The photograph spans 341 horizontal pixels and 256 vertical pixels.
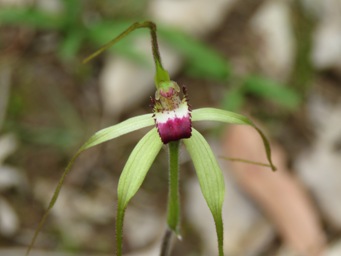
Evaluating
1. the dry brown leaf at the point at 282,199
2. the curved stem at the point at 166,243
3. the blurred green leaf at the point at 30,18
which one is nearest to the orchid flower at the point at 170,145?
the curved stem at the point at 166,243

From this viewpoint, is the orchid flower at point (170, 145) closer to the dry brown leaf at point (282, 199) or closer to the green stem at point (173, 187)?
the green stem at point (173, 187)

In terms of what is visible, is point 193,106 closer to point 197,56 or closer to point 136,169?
point 197,56

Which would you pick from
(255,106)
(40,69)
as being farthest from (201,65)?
(40,69)

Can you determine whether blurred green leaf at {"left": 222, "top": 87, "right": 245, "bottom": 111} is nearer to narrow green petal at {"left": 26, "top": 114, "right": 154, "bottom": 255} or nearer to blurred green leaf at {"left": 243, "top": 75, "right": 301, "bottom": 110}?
blurred green leaf at {"left": 243, "top": 75, "right": 301, "bottom": 110}

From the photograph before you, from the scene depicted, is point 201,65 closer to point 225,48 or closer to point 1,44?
point 225,48

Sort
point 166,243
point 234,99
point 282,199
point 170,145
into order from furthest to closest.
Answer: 1. point 234,99
2. point 282,199
3. point 166,243
4. point 170,145

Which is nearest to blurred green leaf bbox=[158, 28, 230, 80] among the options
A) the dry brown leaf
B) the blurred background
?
the blurred background

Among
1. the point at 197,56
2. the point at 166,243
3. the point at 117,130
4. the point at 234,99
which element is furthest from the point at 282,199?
the point at 117,130
